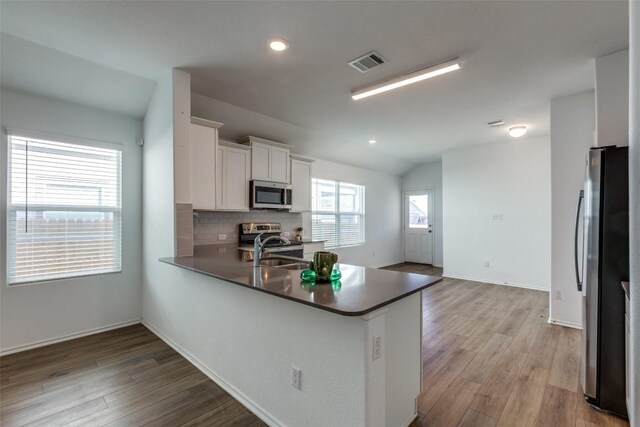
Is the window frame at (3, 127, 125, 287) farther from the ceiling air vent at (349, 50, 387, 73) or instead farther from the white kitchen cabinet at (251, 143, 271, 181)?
the ceiling air vent at (349, 50, 387, 73)

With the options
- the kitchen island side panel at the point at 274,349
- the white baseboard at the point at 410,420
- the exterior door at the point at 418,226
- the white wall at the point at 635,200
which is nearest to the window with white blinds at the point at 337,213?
the exterior door at the point at 418,226

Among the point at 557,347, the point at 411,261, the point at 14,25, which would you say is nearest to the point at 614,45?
the point at 557,347

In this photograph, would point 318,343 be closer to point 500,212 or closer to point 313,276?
point 313,276

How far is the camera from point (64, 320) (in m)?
3.24

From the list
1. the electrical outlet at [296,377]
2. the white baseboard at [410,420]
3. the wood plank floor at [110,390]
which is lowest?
the wood plank floor at [110,390]

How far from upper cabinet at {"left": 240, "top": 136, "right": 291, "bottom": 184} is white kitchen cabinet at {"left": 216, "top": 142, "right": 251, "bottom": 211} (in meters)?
0.11

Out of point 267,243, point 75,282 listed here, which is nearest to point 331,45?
point 267,243

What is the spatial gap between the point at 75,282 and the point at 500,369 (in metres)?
4.38

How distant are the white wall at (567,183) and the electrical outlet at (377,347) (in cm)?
331

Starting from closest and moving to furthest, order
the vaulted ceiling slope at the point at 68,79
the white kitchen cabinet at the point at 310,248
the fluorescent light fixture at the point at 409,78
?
the vaulted ceiling slope at the point at 68,79
the fluorescent light fixture at the point at 409,78
the white kitchen cabinet at the point at 310,248

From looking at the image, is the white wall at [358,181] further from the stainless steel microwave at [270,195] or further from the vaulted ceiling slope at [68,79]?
the stainless steel microwave at [270,195]

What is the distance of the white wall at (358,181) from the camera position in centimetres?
388

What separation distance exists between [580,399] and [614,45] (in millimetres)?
2867

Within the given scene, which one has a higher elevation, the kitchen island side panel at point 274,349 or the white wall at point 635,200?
the white wall at point 635,200
